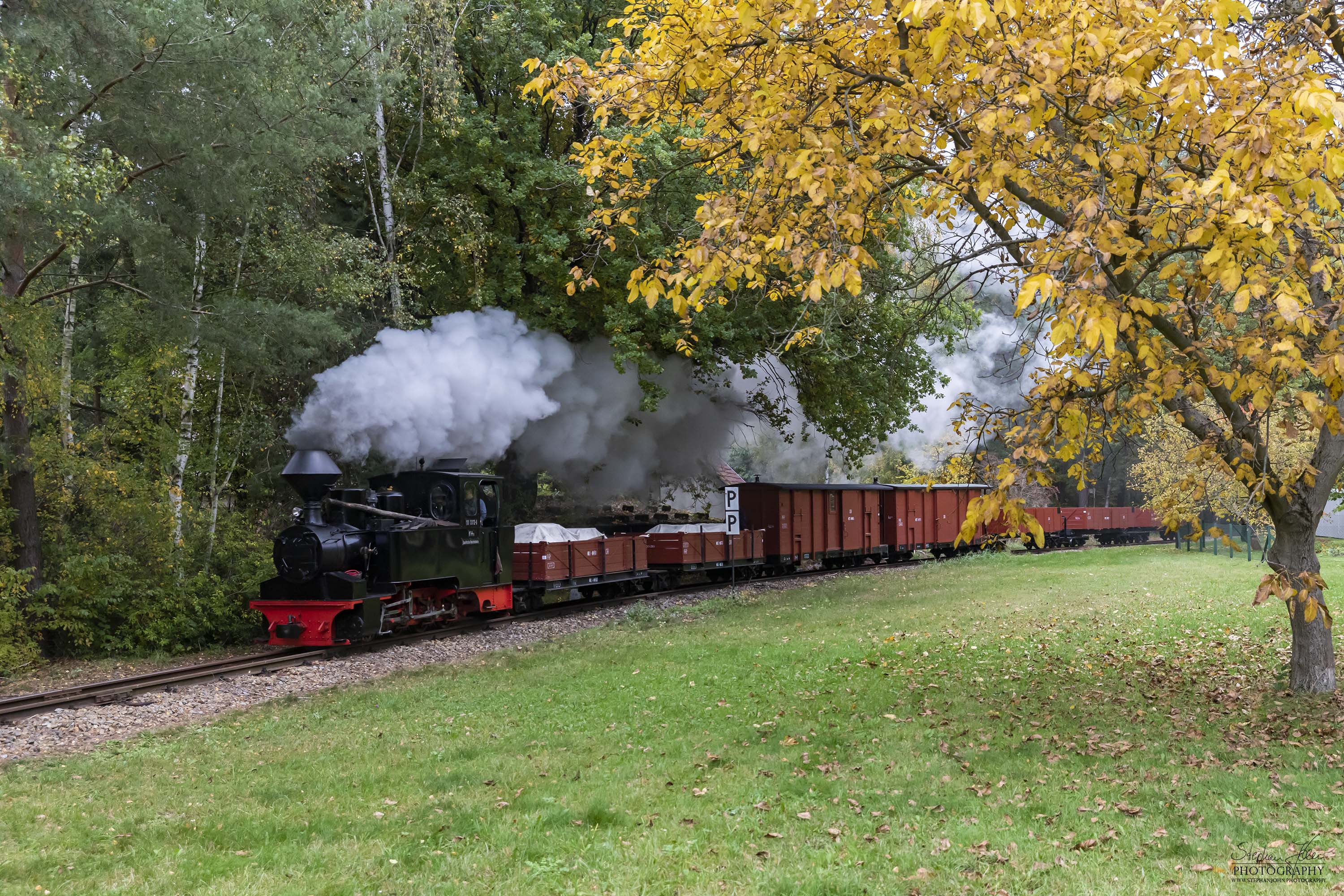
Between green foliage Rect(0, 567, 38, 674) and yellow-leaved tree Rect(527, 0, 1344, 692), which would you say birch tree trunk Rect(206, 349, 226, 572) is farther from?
yellow-leaved tree Rect(527, 0, 1344, 692)

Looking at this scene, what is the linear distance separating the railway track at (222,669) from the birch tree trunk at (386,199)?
19.0 ft

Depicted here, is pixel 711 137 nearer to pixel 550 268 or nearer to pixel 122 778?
pixel 122 778

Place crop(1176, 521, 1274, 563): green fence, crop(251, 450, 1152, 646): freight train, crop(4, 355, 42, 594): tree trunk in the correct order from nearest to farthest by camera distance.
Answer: crop(251, 450, 1152, 646): freight train, crop(4, 355, 42, 594): tree trunk, crop(1176, 521, 1274, 563): green fence

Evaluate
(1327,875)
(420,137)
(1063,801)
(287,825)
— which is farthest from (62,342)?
(1327,875)

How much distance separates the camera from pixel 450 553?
14.3 meters

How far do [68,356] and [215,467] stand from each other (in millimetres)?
3240

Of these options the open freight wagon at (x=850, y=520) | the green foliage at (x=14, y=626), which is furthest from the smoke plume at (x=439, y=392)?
the open freight wagon at (x=850, y=520)

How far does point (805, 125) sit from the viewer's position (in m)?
6.57

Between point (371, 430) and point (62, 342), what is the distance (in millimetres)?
5747

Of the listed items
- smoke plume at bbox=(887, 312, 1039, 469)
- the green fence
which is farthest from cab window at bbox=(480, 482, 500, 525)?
smoke plume at bbox=(887, 312, 1039, 469)

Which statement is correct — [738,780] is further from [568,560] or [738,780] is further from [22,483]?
[22,483]

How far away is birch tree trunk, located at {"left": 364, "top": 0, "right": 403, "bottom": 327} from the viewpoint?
16922mm

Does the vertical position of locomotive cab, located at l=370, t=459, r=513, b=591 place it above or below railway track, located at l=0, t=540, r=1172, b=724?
above

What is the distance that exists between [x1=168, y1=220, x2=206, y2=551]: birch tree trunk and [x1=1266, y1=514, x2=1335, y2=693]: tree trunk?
46.8 ft
